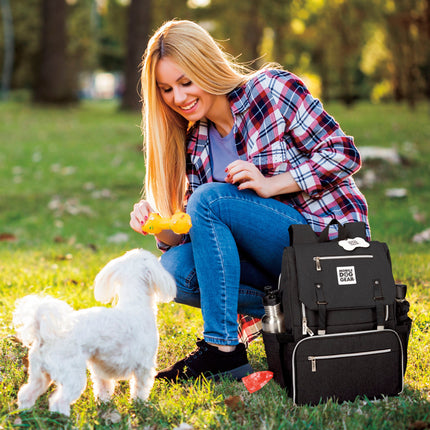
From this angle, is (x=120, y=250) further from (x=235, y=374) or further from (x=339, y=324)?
(x=339, y=324)

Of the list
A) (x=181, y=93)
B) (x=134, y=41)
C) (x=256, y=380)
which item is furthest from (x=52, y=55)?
(x=256, y=380)

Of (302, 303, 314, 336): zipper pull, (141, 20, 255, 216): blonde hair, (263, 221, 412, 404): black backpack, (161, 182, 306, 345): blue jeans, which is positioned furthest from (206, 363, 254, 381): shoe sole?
(141, 20, 255, 216): blonde hair

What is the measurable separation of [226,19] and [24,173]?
16476mm

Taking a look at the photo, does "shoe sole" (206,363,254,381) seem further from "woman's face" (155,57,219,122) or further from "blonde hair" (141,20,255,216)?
"woman's face" (155,57,219,122)

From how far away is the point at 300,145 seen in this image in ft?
9.43

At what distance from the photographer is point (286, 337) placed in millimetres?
2371

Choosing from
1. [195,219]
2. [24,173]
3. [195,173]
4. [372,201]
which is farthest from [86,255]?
[24,173]

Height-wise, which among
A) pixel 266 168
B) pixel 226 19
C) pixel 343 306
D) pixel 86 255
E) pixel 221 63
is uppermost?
pixel 226 19

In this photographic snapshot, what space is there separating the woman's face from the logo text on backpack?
1.12 metres

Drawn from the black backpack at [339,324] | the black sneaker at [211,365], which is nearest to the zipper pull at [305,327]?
the black backpack at [339,324]

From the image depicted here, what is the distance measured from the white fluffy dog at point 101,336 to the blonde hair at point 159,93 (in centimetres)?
67

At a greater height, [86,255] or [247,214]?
[247,214]

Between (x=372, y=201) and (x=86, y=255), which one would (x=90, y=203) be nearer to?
(x=86, y=255)

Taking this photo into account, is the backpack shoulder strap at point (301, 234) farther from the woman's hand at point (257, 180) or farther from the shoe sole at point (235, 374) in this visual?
the shoe sole at point (235, 374)
